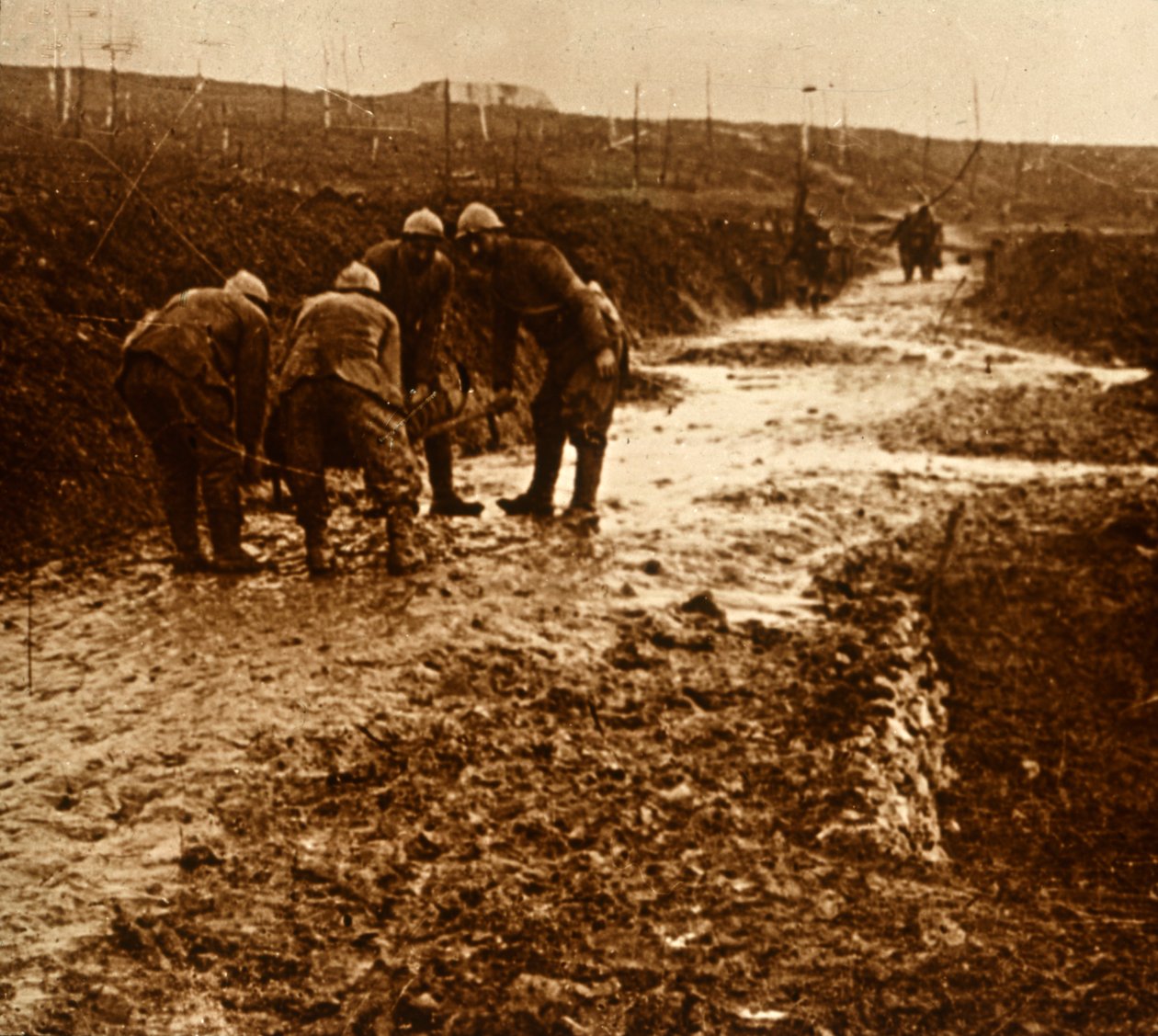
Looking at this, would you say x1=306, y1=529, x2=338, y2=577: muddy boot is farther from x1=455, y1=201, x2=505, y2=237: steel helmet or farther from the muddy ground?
x1=455, y1=201, x2=505, y2=237: steel helmet

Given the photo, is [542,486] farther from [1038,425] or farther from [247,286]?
[1038,425]

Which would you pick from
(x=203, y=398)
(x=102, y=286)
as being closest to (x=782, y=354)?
(x=102, y=286)

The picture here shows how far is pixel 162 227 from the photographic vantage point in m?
8.09

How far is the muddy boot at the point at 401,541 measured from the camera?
5.64 meters

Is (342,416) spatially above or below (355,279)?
below

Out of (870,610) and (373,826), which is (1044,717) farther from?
(373,826)

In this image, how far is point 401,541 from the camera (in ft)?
18.6

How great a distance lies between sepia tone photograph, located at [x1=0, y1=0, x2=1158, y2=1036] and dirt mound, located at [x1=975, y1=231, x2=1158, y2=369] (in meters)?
3.76

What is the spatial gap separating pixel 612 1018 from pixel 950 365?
33.9ft

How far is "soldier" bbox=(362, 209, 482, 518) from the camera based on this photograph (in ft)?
20.8

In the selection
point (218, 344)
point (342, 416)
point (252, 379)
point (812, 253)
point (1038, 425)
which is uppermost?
point (812, 253)

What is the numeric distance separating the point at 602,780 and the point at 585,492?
10.1ft

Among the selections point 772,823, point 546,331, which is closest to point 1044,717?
point 772,823

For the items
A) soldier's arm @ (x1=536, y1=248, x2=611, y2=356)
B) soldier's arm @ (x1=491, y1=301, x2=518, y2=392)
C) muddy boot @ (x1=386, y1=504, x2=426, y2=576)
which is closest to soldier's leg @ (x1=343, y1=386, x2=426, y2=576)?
muddy boot @ (x1=386, y1=504, x2=426, y2=576)
